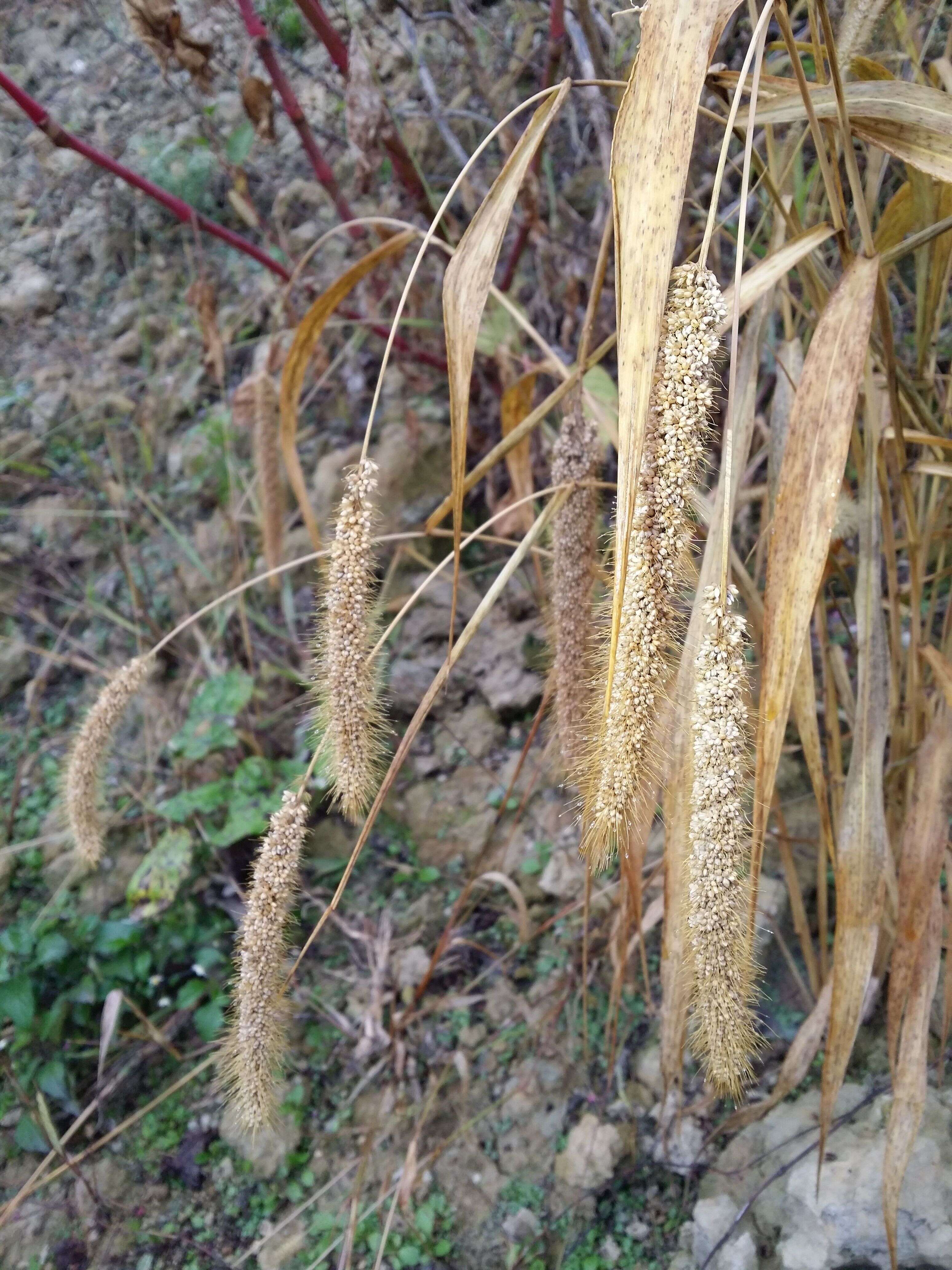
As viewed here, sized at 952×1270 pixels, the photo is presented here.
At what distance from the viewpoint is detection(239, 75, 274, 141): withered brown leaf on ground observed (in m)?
1.94

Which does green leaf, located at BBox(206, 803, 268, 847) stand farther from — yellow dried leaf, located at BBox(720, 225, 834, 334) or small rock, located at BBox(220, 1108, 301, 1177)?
yellow dried leaf, located at BBox(720, 225, 834, 334)

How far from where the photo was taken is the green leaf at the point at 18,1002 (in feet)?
5.25

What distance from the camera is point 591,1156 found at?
1.41 meters

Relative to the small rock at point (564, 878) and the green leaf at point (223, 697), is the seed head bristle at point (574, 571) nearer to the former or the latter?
the small rock at point (564, 878)

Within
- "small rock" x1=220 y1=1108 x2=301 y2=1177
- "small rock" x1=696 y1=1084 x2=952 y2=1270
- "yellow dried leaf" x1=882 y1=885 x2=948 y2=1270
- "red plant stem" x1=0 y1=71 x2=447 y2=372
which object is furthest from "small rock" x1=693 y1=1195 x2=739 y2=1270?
"red plant stem" x1=0 y1=71 x2=447 y2=372

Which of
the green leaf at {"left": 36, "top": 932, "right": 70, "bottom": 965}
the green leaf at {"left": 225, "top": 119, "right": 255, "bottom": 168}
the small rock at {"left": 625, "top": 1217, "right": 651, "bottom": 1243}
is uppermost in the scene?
the green leaf at {"left": 225, "top": 119, "right": 255, "bottom": 168}

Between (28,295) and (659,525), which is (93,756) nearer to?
(659,525)

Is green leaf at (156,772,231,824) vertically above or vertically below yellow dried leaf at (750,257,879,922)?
below

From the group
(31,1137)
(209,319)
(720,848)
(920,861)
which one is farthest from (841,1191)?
(209,319)

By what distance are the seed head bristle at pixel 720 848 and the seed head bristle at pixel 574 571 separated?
269 mm

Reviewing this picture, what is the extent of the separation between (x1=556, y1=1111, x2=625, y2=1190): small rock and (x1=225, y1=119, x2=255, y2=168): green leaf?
208 centimetres

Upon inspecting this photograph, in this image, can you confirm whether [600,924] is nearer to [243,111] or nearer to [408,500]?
[408,500]

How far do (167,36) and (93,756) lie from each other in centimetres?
146

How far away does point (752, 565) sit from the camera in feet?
5.99
